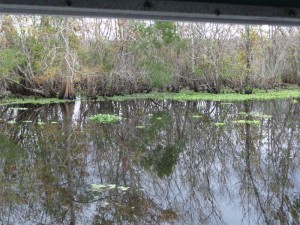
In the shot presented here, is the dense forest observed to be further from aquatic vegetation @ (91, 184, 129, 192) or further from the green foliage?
aquatic vegetation @ (91, 184, 129, 192)

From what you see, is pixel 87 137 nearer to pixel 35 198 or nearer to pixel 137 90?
pixel 35 198

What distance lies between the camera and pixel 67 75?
2631cm

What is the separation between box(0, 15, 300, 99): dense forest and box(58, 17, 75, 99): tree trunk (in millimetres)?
59

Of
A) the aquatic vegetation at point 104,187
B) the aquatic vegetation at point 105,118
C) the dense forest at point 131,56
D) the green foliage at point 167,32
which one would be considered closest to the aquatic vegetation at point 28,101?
the dense forest at point 131,56

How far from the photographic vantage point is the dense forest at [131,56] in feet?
85.7

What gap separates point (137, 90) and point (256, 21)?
1113 inches

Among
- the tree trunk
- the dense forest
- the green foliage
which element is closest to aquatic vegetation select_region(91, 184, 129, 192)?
the tree trunk

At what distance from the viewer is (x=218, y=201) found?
8.31 m

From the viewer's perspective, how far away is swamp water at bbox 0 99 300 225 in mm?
7645

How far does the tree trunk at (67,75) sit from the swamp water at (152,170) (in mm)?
7740

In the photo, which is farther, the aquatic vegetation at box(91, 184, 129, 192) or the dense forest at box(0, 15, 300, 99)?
the dense forest at box(0, 15, 300, 99)

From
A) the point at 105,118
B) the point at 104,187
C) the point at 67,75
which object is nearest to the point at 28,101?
the point at 67,75

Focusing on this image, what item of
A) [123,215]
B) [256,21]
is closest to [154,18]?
[256,21]

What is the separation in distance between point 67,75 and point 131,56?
467 centimetres
